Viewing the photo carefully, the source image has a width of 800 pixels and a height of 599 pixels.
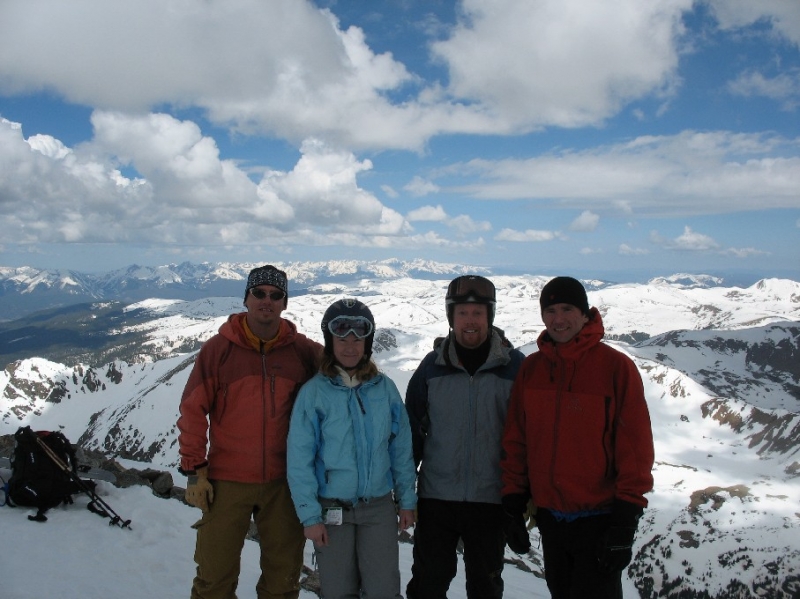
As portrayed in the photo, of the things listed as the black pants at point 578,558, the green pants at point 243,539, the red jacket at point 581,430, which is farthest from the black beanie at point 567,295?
the green pants at point 243,539

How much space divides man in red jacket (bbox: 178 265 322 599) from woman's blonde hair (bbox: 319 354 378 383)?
3.00 ft

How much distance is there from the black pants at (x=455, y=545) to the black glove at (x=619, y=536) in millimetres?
1617

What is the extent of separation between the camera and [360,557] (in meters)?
7.18

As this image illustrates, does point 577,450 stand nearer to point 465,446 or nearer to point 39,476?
point 465,446

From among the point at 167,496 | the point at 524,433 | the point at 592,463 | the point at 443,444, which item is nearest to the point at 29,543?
the point at 167,496

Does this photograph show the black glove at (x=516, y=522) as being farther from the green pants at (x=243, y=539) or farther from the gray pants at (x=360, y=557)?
the green pants at (x=243, y=539)

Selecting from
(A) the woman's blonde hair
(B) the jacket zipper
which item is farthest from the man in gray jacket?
(B) the jacket zipper

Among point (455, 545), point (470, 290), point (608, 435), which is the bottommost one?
point (455, 545)

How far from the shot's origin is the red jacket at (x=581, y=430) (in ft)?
22.2

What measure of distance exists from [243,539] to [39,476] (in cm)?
902

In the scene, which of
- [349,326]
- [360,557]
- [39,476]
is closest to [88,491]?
[39,476]

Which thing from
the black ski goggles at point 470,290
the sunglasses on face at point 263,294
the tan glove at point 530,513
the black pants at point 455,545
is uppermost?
the black ski goggles at point 470,290

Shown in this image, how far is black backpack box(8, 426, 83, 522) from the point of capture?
1267 cm

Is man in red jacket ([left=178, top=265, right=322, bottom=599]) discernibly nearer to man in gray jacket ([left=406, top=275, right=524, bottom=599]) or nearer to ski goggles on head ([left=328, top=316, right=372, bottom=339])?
ski goggles on head ([left=328, top=316, right=372, bottom=339])
